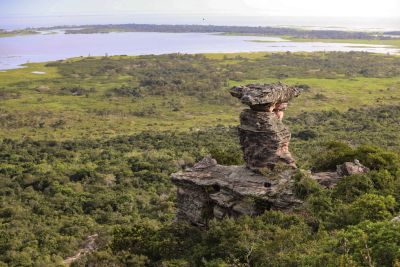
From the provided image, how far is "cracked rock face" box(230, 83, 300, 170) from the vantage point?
2511 centimetres

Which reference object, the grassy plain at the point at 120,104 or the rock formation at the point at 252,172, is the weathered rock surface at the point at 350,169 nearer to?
the rock formation at the point at 252,172

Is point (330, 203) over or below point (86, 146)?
over

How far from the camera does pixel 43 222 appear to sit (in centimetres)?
3678

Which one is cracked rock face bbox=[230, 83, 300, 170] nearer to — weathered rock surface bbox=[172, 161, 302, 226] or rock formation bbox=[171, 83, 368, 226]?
rock formation bbox=[171, 83, 368, 226]

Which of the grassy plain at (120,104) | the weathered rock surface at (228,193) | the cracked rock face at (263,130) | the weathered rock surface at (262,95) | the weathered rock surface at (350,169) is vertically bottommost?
the grassy plain at (120,104)

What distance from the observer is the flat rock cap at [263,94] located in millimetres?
24984

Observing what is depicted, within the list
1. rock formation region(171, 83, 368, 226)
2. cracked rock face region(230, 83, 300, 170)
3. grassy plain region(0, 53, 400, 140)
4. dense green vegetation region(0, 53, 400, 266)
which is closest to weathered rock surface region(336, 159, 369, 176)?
rock formation region(171, 83, 368, 226)

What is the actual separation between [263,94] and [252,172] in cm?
390

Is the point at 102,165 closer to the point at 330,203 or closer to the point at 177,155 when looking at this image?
the point at 177,155

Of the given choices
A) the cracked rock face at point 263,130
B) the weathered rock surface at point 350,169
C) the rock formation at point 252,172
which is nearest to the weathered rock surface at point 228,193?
the rock formation at point 252,172

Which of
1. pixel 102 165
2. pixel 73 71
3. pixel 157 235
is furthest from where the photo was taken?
pixel 73 71

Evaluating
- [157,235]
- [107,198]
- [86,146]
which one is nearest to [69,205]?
[107,198]

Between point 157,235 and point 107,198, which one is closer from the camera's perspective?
point 157,235

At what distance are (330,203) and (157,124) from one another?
181 feet
